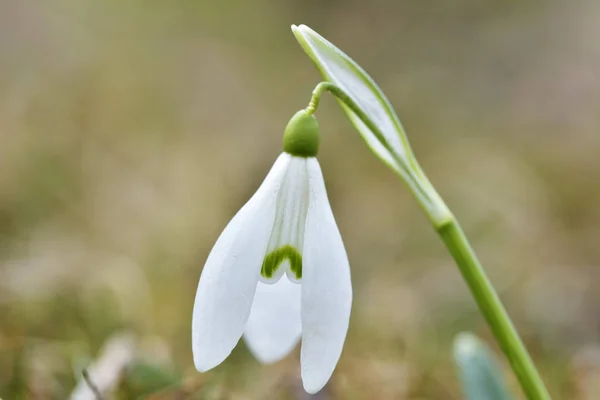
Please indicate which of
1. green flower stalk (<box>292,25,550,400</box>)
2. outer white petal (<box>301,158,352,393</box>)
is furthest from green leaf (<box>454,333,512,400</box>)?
outer white petal (<box>301,158,352,393</box>)

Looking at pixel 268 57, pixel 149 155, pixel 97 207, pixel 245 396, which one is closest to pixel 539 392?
pixel 245 396

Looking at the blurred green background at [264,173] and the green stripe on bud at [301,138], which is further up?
the blurred green background at [264,173]

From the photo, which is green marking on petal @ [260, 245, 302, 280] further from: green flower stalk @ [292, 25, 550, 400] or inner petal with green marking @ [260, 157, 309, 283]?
green flower stalk @ [292, 25, 550, 400]

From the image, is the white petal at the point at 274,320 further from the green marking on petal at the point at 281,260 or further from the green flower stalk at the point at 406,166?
the green flower stalk at the point at 406,166

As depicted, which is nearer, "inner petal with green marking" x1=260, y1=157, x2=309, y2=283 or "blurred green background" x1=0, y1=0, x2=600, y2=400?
"inner petal with green marking" x1=260, y1=157, x2=309, y2=283

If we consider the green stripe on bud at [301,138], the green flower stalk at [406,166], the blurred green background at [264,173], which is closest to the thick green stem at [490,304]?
the green flower stalk at [406,166]

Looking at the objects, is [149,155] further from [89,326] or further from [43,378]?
[43,378]
